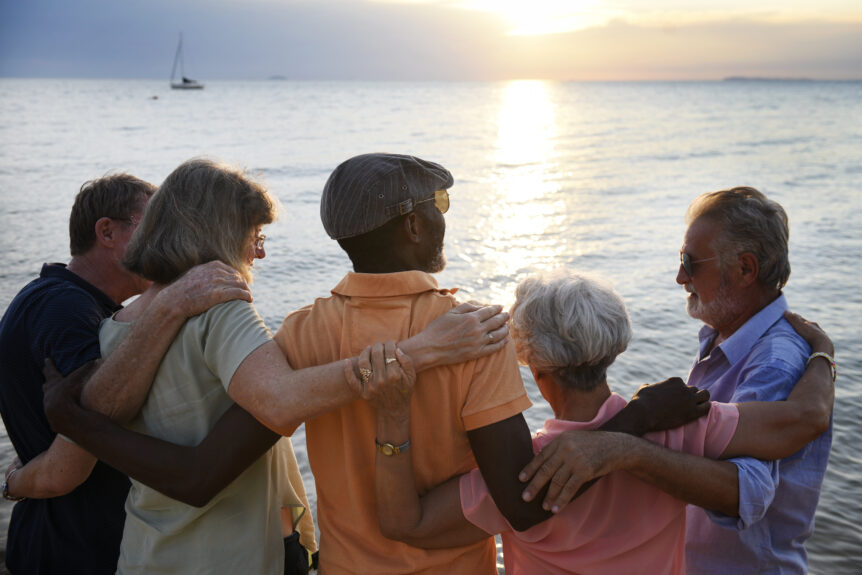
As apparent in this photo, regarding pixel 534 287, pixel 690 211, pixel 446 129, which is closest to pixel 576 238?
pixel 690 211

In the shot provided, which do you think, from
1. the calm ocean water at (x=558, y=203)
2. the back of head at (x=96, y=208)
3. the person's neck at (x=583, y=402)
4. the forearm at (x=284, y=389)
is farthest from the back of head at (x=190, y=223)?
the person's neck at (x=583, y=402)

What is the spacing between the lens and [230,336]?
2.03 metres

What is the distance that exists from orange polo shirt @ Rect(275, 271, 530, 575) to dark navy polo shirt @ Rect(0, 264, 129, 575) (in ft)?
2.99

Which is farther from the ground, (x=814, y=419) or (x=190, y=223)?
(x=190, y=223)

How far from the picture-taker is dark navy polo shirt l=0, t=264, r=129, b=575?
248 centimetres

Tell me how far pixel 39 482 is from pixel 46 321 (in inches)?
22.2

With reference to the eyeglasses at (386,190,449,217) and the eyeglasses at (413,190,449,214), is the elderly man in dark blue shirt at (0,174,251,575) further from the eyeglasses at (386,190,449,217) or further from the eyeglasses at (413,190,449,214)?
the eyeglasses at (413,190,449,214)

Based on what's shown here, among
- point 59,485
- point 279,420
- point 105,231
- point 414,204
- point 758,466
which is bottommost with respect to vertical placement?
point 59,485

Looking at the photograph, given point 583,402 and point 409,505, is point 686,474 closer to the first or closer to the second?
point 583,402

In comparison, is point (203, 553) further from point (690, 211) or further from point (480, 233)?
point (480, 233)

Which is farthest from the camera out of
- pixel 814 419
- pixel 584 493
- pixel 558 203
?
pixel 558 203

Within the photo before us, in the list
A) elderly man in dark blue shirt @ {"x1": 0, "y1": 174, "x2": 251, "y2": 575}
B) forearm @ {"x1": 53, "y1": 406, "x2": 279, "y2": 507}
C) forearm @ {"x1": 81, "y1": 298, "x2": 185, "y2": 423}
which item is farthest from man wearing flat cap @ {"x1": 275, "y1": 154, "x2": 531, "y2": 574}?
elderly man in dark blue shirt @ {"x1": 0, "y1": 174, "x2": 251, "y2": 575}

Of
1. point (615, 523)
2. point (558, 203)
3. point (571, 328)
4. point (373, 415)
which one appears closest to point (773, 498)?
point (615, 523)

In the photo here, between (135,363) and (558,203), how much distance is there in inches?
683
